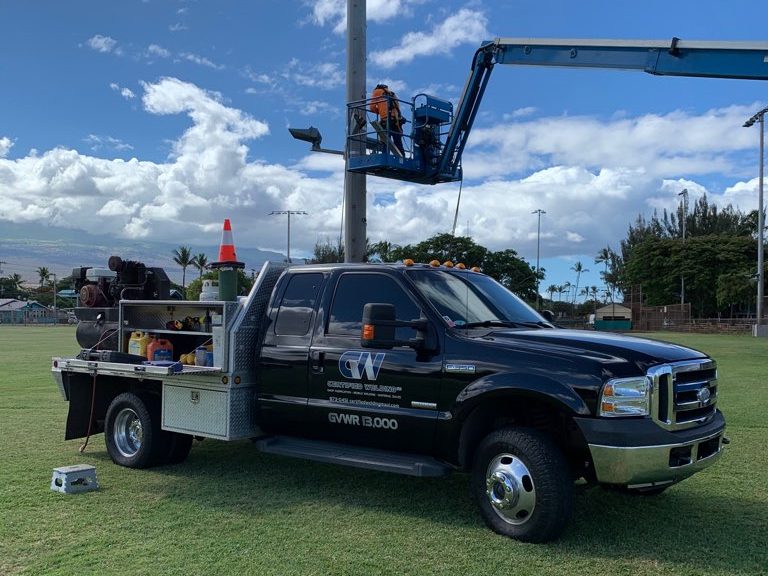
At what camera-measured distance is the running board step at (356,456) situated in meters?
5.39

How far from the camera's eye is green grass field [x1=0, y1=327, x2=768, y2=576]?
180 inches

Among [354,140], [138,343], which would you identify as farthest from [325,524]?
[354,140]

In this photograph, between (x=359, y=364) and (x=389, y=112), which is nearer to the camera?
(x=359, y=364)

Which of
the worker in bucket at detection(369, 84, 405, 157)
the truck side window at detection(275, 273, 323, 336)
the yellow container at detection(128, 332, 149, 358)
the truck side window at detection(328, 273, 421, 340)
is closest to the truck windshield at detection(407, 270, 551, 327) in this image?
the truck side window at detection(328, 273, 421, 340)

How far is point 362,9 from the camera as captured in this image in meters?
11.2

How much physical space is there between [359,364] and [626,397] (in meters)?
2.05

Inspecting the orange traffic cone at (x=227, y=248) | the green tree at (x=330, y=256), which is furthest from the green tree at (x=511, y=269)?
the orange traffic cone at (x=227, y=248)

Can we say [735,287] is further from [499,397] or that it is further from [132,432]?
[499,397]

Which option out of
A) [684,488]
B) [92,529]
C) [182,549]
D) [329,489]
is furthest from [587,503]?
[92,529]

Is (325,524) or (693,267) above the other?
(693,267)

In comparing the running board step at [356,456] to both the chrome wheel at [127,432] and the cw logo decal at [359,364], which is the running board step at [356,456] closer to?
the cw logo decal at [359,364]

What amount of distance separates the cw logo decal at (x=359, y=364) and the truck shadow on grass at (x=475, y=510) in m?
1.05

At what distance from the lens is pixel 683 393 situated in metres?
5.02

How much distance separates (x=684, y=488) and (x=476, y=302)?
8.28ft
